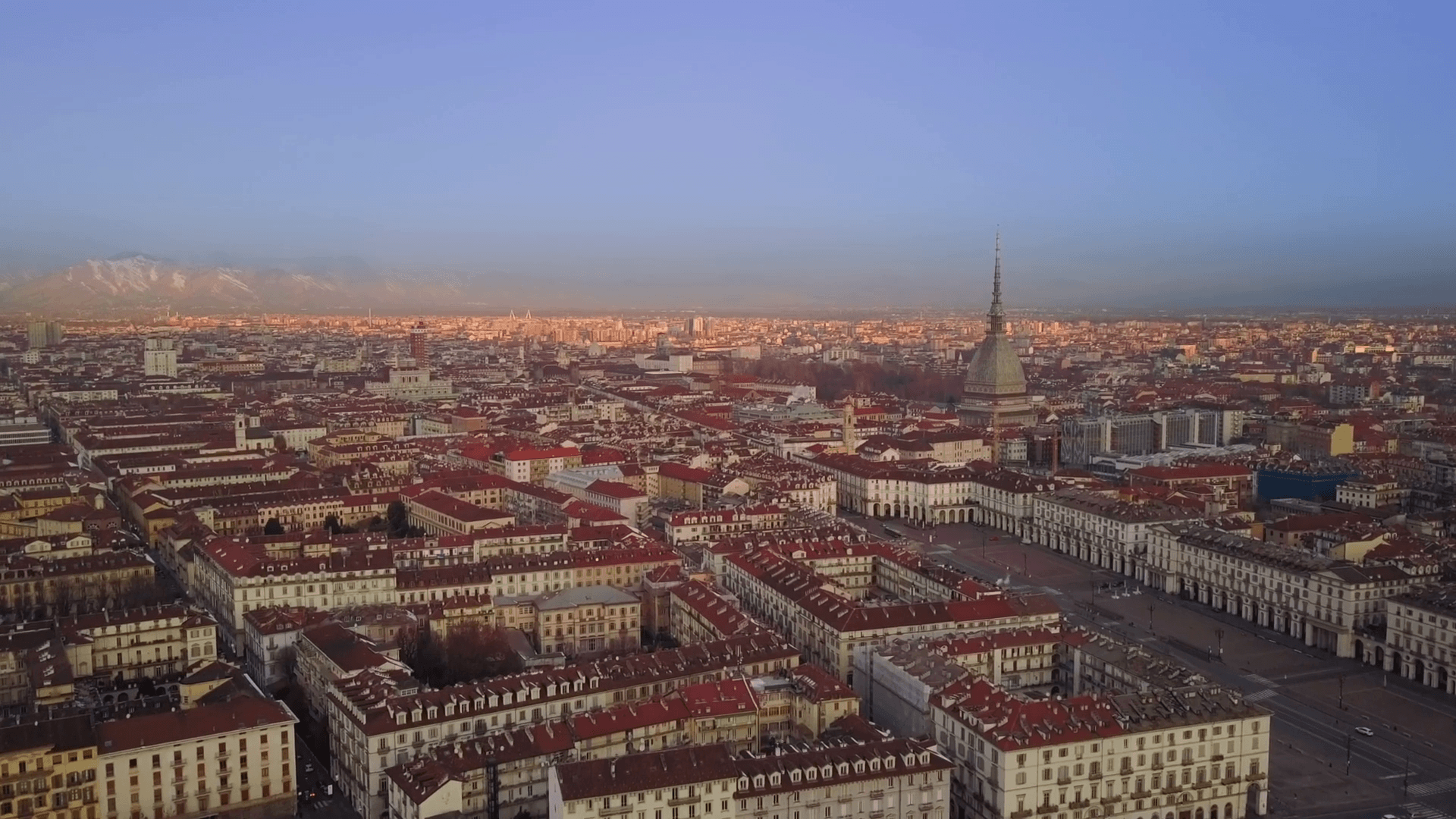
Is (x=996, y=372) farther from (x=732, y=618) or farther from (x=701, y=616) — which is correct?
(x=732, y=618)

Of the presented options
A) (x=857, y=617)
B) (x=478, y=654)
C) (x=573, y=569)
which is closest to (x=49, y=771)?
(x=478, y=654)

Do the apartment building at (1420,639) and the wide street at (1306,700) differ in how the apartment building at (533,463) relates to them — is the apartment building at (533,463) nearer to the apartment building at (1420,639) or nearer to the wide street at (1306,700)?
the wide street at (1306,700)

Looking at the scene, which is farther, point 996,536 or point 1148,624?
point 996,536

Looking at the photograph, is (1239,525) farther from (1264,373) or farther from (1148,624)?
(1264,373)

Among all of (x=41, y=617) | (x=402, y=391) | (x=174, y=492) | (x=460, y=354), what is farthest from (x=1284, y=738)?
(x=460, y=354)

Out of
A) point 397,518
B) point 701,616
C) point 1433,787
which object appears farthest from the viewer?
point 397,518
